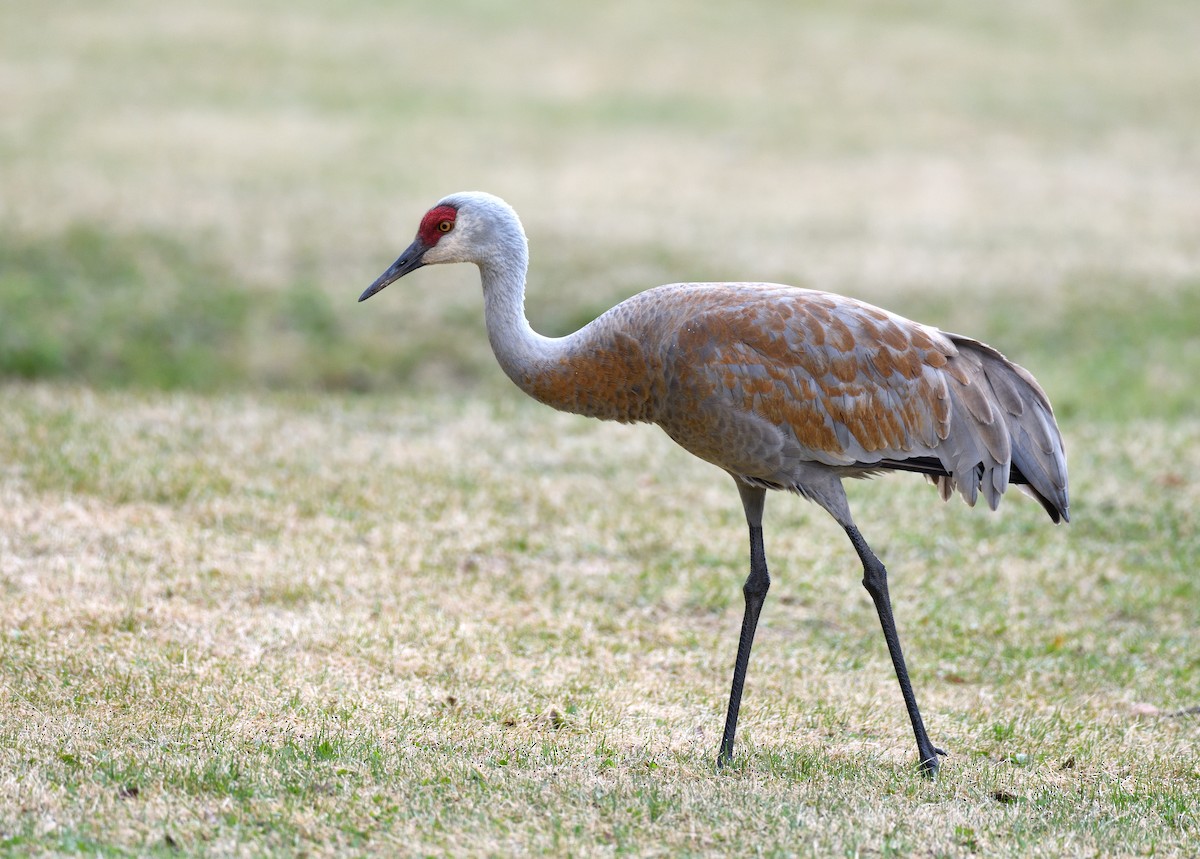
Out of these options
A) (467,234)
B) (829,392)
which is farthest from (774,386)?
(467,234)

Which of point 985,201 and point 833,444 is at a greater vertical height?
point 985,201

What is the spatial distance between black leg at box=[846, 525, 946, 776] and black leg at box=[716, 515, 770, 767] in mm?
385

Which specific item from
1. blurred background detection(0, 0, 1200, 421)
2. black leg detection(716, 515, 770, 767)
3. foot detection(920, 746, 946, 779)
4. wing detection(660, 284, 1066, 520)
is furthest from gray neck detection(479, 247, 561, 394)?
blurred background detection(0, 0, 1200, 421)

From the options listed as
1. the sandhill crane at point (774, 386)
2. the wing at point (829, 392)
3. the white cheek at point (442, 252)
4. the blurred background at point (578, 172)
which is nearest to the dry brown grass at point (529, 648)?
the sandhill crane at point (774, 386)

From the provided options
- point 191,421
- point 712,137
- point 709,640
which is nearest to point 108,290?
point 191,421

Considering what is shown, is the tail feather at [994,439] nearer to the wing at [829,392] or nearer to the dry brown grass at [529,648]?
the wing at [829,392]

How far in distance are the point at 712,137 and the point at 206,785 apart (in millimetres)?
16671

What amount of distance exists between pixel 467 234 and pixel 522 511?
304cm

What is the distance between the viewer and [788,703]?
604 centimetres

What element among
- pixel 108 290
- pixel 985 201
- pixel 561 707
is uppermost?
pixel 985 201

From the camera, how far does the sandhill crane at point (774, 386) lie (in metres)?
5.29

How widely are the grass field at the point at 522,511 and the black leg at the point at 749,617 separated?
0.19 meters

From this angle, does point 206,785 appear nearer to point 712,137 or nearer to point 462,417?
point 462,417

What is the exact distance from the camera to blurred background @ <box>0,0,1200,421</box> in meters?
12.2
